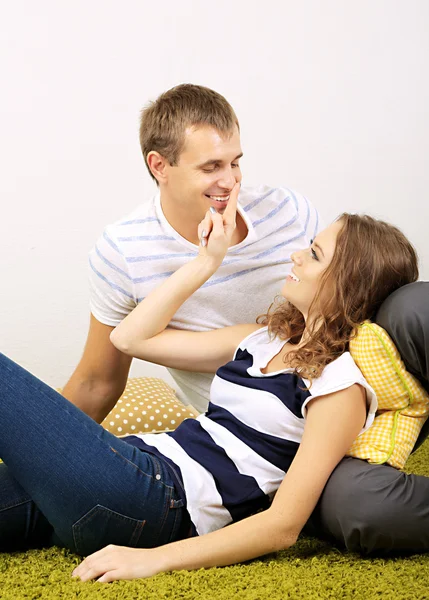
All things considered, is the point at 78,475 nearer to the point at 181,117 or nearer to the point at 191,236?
the point at 191,236

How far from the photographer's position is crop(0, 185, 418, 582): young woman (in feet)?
4.74

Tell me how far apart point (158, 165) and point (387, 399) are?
0.94m

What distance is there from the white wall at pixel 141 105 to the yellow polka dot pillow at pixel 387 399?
1993 mm

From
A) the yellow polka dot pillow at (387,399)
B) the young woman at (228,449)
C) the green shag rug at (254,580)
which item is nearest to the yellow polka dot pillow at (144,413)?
the young woman at (228,449)

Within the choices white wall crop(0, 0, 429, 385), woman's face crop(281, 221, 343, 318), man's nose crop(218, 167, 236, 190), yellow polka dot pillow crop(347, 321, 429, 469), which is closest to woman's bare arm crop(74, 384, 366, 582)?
yellow polka dot pillow crop(347, 321, 429, 469)

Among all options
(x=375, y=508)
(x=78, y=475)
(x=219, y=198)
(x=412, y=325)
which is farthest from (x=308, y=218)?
(x=78, y=475)

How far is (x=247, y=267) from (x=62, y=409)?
772 millimetres

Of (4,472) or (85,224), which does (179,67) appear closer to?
(85,224)

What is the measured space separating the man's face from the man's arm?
0.44 metres

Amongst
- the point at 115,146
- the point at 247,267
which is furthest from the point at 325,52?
the point at 247,267

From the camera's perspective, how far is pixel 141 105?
3.34 metres

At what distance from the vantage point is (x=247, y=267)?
6.95ft

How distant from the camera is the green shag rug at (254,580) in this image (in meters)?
1.31

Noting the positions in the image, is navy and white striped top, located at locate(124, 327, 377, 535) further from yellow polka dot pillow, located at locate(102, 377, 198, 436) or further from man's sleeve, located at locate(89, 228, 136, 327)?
yellow polka dot pillow, located at locate(102, 377, 198, 436)
